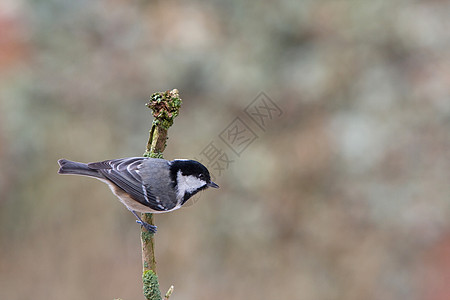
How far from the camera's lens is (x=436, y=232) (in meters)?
4.77

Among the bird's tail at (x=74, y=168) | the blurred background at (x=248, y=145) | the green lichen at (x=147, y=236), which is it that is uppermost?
the blurred background at (x=248, y=145)

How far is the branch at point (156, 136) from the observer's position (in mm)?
1304

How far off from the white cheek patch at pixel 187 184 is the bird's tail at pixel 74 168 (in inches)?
12.3

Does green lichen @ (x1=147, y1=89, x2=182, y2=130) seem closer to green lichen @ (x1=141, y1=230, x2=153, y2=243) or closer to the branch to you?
the branch

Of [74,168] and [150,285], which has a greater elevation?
[74,168]

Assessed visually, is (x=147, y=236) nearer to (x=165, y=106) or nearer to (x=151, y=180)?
(x=165, y=106)

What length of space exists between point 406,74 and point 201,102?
6.74 feet

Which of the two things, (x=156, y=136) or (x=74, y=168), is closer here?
(x=156, y=136)

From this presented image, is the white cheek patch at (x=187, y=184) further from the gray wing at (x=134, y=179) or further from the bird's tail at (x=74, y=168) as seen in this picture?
the bird's tail at (x=74, y=168)

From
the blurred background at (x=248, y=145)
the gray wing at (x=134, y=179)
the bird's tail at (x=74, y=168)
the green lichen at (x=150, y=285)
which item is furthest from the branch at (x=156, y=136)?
the blurred background at (x=248, y=145)

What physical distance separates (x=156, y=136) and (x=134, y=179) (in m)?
0.72

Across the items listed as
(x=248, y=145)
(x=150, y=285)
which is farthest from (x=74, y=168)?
(x=248, y=145)

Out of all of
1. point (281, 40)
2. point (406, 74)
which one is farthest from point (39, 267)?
point (406, 74)

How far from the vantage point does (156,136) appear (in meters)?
1.37
